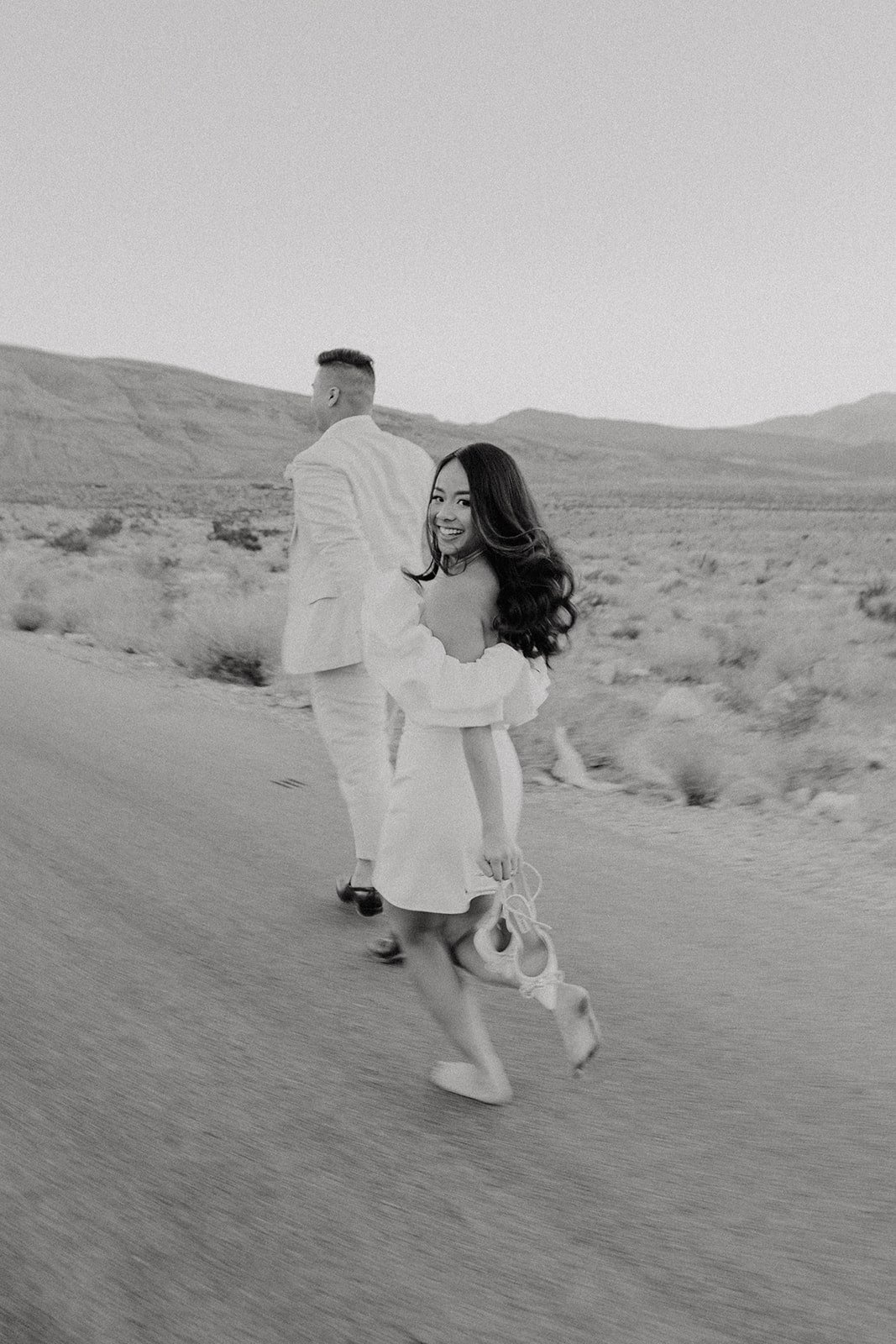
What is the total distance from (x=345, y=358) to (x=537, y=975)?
2520 millimetres

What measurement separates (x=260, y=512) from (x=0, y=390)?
90.6 meters

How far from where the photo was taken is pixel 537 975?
2.80 m

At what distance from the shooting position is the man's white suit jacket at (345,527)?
424cm

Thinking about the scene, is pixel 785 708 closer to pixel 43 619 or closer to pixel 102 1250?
pixel 102 1250

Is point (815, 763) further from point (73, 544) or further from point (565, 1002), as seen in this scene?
point (73, 544)

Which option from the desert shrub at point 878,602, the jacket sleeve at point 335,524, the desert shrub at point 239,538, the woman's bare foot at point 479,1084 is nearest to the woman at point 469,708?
the woman's bare foot at point 479,1084

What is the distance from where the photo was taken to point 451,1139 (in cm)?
290

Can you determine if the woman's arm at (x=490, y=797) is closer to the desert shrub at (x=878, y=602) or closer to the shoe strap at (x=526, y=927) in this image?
the shoe strap at (x=526, y=927)

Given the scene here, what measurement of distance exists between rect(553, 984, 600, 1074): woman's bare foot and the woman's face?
1.07 m

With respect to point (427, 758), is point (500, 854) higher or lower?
lower

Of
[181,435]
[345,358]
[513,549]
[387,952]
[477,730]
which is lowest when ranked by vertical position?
[387,952]

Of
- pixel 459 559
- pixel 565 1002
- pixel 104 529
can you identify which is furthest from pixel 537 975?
pixel 104 529

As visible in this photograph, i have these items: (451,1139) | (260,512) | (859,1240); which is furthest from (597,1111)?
(260,512)

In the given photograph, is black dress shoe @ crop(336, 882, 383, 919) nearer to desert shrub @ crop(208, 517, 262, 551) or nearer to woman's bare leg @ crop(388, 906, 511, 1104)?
woman's bare leg @ crop(388, 906, 511, 1104)
